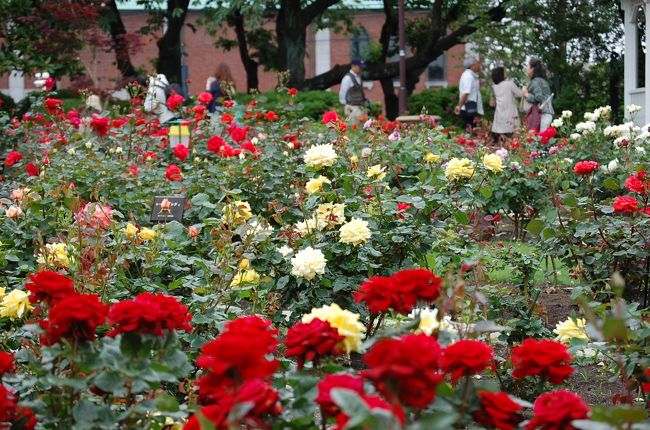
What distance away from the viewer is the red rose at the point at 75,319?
220 centimetres

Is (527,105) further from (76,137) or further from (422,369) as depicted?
(422,369)

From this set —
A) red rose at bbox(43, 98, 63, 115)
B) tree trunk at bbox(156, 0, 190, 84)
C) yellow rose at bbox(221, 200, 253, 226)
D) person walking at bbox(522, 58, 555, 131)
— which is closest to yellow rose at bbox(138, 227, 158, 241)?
yellow rose at bbox(221, 200, 253, 226)

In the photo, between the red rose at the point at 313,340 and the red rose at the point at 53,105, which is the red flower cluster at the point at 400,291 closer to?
the red rose at the point at 313,340

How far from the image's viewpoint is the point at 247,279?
4.18m

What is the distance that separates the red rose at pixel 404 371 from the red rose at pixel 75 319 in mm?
728

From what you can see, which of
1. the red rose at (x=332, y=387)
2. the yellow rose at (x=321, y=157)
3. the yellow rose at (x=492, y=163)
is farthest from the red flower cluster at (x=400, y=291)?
the yellow rose at (x=492, y=163)

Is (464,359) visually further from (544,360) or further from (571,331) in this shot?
(571,331)

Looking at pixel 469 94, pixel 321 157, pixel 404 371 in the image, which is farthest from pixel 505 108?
pixel 404 371

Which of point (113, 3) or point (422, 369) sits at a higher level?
point (113, 3)

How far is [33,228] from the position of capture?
512cm

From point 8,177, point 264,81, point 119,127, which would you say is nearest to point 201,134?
point 119,127

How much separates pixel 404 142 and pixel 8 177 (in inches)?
117

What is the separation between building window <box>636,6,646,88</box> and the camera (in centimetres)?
1611

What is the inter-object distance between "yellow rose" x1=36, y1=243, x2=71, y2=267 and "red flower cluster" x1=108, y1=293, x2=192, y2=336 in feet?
5.32
